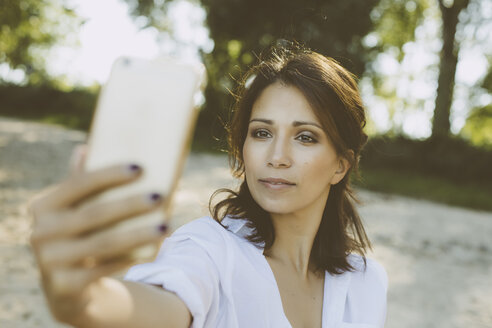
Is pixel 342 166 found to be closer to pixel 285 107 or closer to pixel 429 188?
pixel 285 107

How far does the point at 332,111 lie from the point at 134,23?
52.4ft

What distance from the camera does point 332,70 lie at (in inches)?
90.8

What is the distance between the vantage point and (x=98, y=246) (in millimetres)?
806

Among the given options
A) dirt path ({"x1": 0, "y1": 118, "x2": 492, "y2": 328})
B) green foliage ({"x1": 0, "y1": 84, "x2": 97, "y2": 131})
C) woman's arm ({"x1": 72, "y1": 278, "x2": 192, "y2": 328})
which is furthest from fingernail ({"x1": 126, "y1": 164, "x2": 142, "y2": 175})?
green foliage ({"x1": 0, "y1": 84, "x2": 97, "y2": 131})

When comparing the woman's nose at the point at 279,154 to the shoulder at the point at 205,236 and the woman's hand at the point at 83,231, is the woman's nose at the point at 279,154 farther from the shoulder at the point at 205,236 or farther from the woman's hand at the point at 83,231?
the woman's hand at the point at 83,231

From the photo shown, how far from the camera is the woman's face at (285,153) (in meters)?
2.00

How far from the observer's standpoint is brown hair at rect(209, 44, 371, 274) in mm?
2143

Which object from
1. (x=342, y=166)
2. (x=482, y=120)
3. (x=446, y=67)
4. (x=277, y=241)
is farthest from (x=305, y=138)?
(x=482, y=120)

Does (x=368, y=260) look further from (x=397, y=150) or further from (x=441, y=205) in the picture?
(x=397, y=150)

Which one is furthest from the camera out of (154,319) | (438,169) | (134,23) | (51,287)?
(134,23)

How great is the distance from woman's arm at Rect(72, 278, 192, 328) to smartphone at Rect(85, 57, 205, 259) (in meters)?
0.21

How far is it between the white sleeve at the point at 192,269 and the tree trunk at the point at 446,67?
19.0 m

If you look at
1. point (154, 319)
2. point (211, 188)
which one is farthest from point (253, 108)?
point (211, 188)

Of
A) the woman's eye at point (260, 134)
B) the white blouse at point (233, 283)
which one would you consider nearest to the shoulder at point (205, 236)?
the white blouse at point (233, 283)
